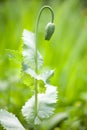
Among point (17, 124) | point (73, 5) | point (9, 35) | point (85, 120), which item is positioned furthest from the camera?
point (73, 5)

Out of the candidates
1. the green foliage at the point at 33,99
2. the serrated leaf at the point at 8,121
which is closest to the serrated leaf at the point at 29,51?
the green foliage at the point at 33,99

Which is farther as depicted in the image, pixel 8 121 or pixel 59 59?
pixel 59 59

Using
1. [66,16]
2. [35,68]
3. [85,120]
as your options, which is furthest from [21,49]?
[66,16]

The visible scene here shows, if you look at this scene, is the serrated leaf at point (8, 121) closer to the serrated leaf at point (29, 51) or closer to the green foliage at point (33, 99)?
the green foliage at point (33, 99)

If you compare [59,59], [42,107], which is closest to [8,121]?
[42,107]

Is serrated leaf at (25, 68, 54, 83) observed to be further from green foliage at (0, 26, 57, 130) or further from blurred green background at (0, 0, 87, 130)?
blurred green background at (0, 0, 87, 130)

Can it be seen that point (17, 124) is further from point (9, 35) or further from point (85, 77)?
point (9, 35)

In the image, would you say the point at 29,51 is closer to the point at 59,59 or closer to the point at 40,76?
the point at 40,76
